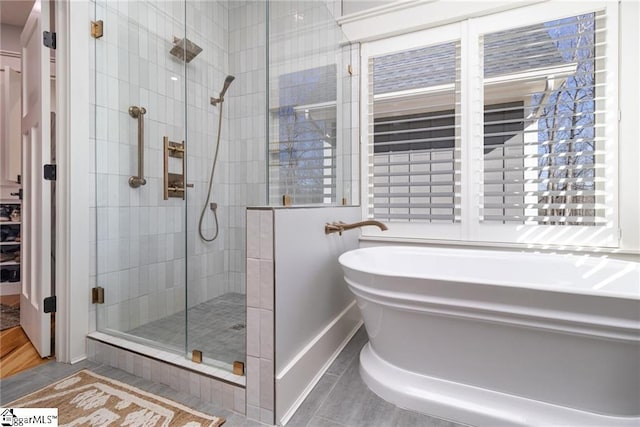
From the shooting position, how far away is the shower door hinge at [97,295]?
1855 millimetres

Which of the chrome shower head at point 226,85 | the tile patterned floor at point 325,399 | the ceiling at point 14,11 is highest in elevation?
the ceiling at point 14,11

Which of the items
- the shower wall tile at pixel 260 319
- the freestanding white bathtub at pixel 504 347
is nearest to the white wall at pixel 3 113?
the shower wall tile at pixel 260 319

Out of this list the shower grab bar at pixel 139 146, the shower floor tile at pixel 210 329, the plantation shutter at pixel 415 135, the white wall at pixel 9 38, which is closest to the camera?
the shower floor tile at pixel 210 329

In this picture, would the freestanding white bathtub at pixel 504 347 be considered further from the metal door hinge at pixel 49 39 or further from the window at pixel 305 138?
the metal door hinge at pixel 49 39

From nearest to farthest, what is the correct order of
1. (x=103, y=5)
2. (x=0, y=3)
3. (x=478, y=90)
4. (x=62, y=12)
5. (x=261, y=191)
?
(x=261, y=191)
(x=62, y=12)
(x=103, y=5)
(x=478, y=90)
(x=0, y=3)

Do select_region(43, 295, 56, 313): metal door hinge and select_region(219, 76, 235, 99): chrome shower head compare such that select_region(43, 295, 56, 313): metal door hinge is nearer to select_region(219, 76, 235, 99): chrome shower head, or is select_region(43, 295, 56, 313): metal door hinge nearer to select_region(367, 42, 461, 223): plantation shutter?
select_region(219, 76, 235, 99): chrome shower head

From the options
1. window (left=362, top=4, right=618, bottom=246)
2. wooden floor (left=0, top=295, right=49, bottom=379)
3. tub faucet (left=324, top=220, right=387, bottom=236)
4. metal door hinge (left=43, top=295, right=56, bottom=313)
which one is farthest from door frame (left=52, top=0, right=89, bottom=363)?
window (left=362, top=4, right=618, bottom=246)

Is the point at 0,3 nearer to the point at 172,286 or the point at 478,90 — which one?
the point at 172,286

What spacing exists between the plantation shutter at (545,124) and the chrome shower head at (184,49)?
1.89 m

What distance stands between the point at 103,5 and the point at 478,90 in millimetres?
2454

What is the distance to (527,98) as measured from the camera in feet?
6.57

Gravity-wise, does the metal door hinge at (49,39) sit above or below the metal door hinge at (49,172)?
above

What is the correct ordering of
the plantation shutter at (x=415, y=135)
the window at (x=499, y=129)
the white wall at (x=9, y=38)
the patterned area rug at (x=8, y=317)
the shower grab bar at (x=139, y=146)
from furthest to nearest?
the white wall at (x=9, y=38), the patterned area rug at (x=8, y=317), the plantation shutter at (x=415, y=135), the shower grab bar at (x=139, y=146), the window at (x=499, y=129)

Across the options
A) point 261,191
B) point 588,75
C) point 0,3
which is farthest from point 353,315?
point 0,3
